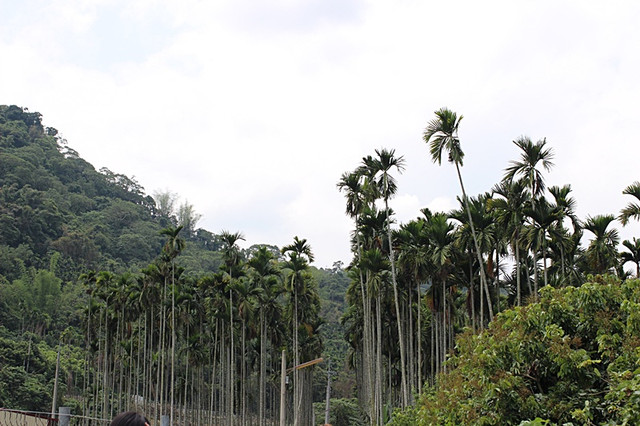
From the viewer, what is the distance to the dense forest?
11406 mm

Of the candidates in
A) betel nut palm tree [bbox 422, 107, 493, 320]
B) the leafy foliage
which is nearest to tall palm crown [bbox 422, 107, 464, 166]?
betel nut palm tree [bbox 422, 107, 493, 320]

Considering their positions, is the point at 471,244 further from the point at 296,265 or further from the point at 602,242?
the point at 296,265

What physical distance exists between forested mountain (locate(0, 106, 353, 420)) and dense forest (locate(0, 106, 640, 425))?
0.26m

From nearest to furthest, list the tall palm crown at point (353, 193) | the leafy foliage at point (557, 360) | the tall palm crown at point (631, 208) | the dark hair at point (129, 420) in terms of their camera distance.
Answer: the dark hair at point (129, 420) → the leafy foliage at point (557, 360) → the tall palm crown at point (631, 208) → the tall palm crown at point (353, 193)

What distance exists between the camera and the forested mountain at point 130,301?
4619 centimetres

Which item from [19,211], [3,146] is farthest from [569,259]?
[3,146]

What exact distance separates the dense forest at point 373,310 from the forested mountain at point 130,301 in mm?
255

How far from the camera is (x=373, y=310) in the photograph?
1671 inches

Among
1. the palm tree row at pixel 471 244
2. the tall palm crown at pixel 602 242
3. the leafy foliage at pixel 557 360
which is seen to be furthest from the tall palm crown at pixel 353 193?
the leafy foliage at pixel 557 360

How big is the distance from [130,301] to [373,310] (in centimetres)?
1955

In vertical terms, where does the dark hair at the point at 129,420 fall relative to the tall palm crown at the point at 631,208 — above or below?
below

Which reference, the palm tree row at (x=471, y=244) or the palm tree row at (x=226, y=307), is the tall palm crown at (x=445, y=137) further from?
the palm tree row at (x=226, y=307)

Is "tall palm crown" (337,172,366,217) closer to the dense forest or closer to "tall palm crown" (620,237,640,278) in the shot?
the dense forest

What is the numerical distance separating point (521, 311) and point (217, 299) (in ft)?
117
